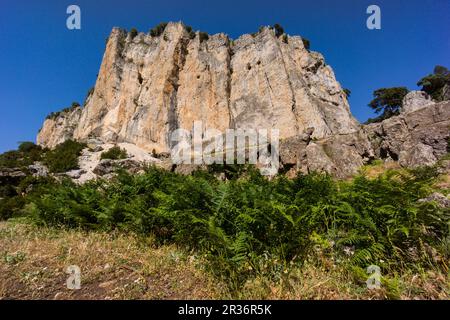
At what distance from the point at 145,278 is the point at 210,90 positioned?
30455 millimetres

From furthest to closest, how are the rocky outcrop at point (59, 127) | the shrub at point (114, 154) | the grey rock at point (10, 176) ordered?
the rocky outcrop at point (59, 127), the shrub at point (114, 154), the grey rock at point (10, 176)

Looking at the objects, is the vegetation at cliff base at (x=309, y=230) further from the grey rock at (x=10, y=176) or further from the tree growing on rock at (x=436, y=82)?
the tree growing on rock at (x=436, y=82)

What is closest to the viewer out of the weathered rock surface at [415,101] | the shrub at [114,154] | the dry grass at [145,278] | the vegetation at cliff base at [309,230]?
the dry grass at [145,278]

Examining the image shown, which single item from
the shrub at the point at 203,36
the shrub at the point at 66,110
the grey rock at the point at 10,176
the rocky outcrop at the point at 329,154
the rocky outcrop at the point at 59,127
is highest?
the shrub at the point at 203,36

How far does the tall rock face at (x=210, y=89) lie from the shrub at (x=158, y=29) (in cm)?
131

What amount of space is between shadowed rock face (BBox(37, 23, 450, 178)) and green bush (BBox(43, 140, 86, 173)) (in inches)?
249

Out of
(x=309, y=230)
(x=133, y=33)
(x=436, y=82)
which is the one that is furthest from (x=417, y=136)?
(x=133, y=33)

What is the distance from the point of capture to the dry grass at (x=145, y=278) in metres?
2.20

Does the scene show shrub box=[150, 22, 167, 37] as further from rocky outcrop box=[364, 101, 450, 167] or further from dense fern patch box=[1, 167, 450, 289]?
dense fern patch box=[1, 167, 450, 289]

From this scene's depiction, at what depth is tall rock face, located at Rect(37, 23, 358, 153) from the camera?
2767 centimetres

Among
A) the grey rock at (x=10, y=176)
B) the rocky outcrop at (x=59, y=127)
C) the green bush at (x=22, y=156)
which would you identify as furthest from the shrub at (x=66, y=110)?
the grey rock at (x=10, y=176)

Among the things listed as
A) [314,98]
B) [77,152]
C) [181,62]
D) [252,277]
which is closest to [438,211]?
[252,277]

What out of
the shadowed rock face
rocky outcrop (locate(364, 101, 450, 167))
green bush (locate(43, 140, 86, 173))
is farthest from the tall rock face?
rocky outcrop (locate(364, 101, 450, 167))
